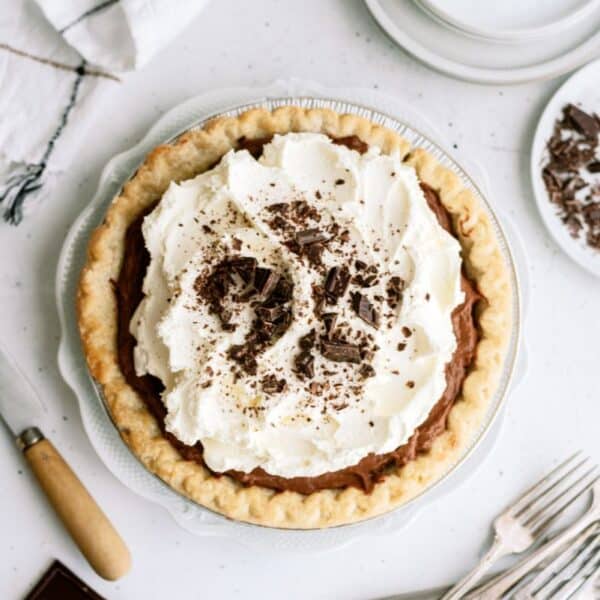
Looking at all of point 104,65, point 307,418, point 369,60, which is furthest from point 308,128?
point 307,418

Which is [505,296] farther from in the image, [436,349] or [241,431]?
[241,431]

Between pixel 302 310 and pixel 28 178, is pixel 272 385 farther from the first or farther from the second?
pixel 28 178

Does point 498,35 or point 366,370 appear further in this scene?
point 498,35

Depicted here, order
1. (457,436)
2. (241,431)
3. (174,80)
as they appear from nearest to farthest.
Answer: (241,431) < (457,436) < (174,80)

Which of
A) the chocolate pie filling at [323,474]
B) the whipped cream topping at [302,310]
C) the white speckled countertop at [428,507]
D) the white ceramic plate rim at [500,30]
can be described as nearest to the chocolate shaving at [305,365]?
the whipped cream topping at [302,310]

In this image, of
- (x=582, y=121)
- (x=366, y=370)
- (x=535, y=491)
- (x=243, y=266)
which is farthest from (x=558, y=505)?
(x=243, y=266)

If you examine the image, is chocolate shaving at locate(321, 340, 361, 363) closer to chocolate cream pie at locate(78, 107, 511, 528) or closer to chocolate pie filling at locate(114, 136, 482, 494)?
chocolate cream pie at locate(78, 107, 511, 528)

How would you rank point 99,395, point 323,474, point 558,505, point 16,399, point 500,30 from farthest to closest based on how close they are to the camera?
point 558,505, point 500,30, point 16,399, point 99,395, point 323,474
